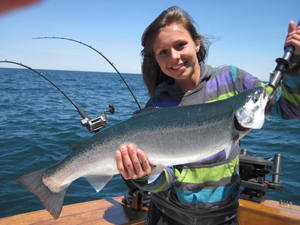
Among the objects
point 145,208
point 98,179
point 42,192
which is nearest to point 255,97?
point 98,179

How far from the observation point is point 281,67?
2244mm

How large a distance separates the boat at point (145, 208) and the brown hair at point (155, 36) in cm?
164

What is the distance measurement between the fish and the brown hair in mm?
978

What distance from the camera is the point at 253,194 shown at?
447cm

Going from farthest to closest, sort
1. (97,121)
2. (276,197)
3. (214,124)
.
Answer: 1. (276,197)
2. (97,121)
3. (214,124)

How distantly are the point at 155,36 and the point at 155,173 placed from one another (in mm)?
1668

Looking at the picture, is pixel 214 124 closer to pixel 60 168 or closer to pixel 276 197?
pixel 60 168

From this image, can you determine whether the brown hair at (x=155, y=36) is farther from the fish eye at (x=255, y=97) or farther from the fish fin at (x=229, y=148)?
the fish fin at (x=229, y=148)

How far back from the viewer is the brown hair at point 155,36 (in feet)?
10.2

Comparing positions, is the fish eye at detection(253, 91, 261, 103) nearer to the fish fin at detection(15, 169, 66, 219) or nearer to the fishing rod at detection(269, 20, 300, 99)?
the fishing rod at detection(269, 20, 300, 99)

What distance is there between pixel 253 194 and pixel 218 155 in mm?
2441

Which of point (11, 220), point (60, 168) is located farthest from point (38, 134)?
point (60, 168)

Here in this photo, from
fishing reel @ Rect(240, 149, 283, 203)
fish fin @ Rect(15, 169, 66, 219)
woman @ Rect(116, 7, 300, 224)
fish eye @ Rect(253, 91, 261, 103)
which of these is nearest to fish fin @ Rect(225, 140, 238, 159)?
woman @ Rect(116, 7, 300, 224)

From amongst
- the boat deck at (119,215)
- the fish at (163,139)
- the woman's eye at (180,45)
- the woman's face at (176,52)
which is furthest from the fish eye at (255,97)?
the boat deck at (119,215)
